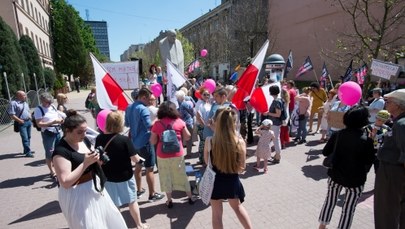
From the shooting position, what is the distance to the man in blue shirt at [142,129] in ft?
15.2

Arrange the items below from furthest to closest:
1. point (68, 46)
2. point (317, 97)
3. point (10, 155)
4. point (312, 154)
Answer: point (68, 46) → point (317, 97) → point (10, 155) → point (312, 154)

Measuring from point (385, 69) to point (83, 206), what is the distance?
23.4ft

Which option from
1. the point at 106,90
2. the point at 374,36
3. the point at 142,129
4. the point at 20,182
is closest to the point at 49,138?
the point at 20,182

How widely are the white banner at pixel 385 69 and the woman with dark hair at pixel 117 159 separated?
6.20m

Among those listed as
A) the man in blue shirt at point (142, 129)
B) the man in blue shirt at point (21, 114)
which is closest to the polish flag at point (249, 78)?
the man in blue shirt at point (142, 129)

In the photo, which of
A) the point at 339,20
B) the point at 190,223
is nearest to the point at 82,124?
the point at 190,223

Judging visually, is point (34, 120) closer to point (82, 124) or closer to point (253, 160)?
point (82, 124)

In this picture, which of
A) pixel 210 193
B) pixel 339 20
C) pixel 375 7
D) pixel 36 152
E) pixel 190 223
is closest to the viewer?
pixel 210 193

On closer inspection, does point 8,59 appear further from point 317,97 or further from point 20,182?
point 317,97

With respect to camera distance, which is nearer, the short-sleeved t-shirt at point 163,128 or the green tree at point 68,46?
the short-sleeved t-shirt at point 163,128

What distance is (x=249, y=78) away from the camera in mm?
5086

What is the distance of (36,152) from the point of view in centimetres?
862

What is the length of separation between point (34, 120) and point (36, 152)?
3481 mm

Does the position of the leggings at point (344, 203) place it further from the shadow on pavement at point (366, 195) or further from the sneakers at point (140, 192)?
the sneakers at point (140, 192)
